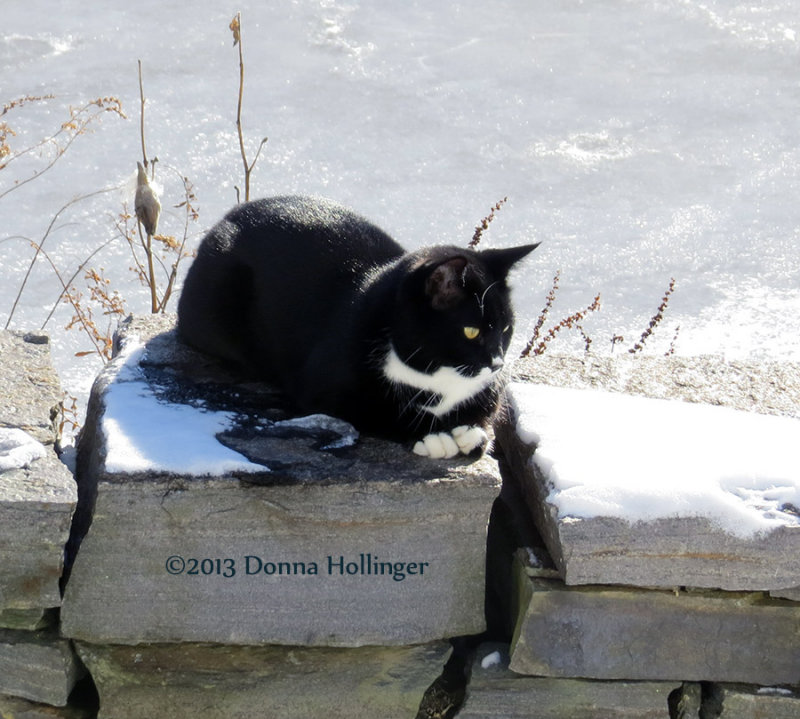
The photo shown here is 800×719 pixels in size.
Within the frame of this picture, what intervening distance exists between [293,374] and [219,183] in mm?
2433

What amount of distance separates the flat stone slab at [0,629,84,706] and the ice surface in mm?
1742

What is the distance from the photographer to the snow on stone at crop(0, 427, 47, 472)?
231 centimetres

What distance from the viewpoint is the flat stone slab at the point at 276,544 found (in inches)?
89.2

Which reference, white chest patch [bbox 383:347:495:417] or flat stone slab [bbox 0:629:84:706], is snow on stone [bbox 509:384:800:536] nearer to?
white chest patch [bbox 383:347:495:417]

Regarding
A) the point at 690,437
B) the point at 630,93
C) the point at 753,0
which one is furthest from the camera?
the point at 753,0

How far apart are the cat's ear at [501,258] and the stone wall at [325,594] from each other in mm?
414

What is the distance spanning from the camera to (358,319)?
2.52 m

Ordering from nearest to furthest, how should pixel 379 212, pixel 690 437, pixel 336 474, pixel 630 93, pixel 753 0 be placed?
pixel 336 474 < pixel 690 437 < pixel 379 212 < pixel 630 93 < pixel 753 0

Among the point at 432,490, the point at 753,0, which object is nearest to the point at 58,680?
the point at 432,490

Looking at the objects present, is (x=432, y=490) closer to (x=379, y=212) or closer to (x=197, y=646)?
(x=197, y=646)

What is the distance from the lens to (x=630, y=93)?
18.9 feet

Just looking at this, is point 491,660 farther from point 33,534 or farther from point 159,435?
point 33,534

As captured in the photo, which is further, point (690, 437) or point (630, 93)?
point (630, 93)

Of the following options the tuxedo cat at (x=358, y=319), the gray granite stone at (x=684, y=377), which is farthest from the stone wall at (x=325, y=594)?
the gray granite stone at (x=684, y=377)
